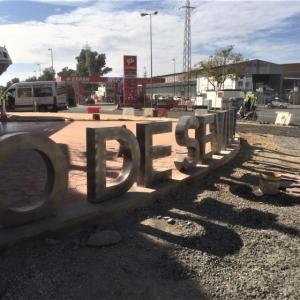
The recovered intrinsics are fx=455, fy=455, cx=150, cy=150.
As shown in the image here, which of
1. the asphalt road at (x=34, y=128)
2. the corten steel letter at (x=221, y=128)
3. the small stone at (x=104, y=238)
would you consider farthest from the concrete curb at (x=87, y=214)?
the asphalt road at (x=34, y=128)

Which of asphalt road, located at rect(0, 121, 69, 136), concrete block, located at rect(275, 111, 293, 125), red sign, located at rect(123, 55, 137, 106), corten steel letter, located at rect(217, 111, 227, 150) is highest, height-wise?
red sign, located at rect(123, 55, 137, 106)

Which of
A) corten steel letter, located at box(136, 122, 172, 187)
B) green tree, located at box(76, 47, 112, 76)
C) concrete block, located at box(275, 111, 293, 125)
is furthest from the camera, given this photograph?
green tree, located at box(76, 47, 112, 76)

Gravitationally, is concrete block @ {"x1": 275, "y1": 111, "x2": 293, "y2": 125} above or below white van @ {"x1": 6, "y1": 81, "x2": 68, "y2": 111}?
below

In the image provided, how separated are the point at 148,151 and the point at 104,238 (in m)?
1.86

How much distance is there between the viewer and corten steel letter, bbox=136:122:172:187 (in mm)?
6133

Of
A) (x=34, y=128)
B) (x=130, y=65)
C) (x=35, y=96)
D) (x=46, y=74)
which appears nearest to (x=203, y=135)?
(x=34, y=128)

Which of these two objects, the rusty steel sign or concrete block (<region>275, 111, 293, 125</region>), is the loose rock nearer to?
the rusty steel sign

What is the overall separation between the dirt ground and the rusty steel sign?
0.34 m

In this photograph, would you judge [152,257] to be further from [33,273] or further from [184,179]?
[184,179]

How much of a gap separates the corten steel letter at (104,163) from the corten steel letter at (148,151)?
27 centimetres

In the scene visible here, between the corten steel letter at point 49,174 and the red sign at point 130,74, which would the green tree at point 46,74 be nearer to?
the red sign at point 130,74

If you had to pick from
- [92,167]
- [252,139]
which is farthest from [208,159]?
[252,139]

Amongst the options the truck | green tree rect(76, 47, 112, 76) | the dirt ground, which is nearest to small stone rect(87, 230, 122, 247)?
the dirt ground

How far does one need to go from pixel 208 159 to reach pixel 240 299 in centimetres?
533
